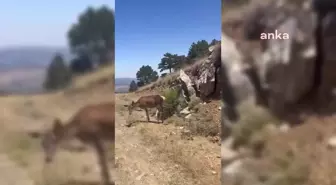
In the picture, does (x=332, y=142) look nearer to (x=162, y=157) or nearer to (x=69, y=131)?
(x=162, y=157)

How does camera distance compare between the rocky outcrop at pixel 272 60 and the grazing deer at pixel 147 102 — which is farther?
the grazing deer at pixel 147 102

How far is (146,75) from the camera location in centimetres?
277

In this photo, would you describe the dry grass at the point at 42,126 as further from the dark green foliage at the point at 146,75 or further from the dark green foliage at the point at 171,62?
the dark green foliage at the point at 171,62

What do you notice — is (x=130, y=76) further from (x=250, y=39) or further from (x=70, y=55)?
(x=250, y=39)

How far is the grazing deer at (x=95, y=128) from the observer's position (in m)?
2.70

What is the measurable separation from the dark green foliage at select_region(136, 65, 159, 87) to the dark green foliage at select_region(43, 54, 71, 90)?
0.42m

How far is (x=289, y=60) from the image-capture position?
8.69 ft

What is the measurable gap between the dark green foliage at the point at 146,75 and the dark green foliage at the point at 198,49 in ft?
0.76

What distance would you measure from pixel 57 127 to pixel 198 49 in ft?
3.02

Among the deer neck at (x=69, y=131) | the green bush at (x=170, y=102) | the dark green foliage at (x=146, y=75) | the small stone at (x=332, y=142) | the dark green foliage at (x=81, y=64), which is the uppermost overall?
the dark green foliage at (x=81, y=64)

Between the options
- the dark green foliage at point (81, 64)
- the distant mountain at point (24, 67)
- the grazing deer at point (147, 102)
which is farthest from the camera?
the grazing deer at point (147, 102)

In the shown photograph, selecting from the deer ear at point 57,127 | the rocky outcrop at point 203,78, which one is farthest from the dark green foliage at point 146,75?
the deer ear at point 57,127

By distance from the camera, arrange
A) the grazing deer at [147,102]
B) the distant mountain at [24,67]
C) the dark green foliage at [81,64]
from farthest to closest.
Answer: the grazing deer at [147,102], the dark green foliage at [81,64], the distant mountain at [24,67]

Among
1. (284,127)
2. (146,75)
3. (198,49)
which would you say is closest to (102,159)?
(146,75)
